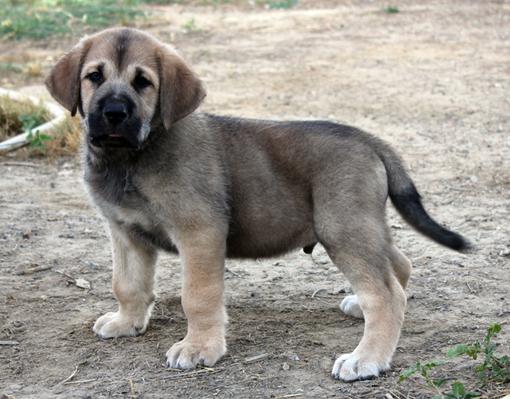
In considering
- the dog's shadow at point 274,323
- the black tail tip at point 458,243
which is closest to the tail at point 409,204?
the black tail tip at point 458,243

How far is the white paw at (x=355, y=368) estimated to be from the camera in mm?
4461

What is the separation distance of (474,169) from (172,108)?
400cm

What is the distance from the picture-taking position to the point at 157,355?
4.89 m

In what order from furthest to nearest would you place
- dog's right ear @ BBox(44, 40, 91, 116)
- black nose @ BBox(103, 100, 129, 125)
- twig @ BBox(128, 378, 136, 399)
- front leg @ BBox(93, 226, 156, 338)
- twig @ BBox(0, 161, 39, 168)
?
1. twig @ BBox(0, 161, 39, 168)
2. front leg @ BBox(93, 226, 156, 338)
3. dog's right ear @ BBox(44, 40, 91, 116)
4. black nose @ BBox(103, 100, 129, 125)
5. twig @ BBox(128, 378, 136, 399)

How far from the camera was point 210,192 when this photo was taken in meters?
4.81

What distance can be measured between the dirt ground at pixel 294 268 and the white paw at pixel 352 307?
47 millimetres

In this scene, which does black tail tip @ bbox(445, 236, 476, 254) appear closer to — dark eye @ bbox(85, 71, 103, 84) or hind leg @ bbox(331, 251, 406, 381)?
hind leg @ bbox(331, 251, 406, 381)

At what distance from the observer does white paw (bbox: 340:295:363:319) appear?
17.4 ft

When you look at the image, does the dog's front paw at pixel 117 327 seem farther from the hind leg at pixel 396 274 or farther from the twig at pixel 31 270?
the hind leg at pixel 396 274

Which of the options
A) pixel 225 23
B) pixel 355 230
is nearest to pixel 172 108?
pixel 355 230

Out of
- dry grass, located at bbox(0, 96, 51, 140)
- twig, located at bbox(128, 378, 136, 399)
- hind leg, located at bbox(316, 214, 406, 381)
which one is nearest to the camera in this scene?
twig, located at bbox(128, 378, 136, 399)

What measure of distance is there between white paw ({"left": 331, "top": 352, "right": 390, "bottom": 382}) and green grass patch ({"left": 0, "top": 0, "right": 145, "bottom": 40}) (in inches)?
456

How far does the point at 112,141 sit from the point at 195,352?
1.09 meters

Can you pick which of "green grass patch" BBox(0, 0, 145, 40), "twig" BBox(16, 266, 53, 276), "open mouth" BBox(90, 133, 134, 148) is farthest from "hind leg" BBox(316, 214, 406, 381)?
"green grass patch" BBox(0, 0, 145, 40)
